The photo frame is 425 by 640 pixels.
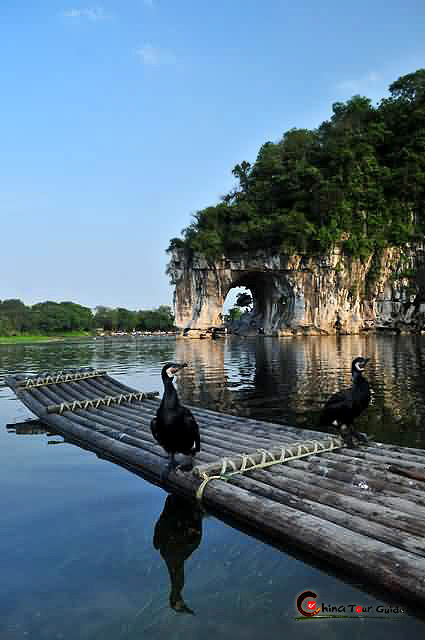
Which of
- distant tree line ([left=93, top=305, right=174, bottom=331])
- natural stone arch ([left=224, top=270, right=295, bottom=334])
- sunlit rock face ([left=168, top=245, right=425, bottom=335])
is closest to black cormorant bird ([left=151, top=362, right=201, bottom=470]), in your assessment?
sunlit rock face ([left=168, top=245, right=425, bottom=335])

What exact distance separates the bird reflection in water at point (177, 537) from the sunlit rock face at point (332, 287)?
59559 mm

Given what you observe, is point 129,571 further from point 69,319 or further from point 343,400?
point 69,319

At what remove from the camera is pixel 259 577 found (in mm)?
4066

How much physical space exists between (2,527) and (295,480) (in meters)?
3.82

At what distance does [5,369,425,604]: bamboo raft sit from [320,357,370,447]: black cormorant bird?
0.27 metres

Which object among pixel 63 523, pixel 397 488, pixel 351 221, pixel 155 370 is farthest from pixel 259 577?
pixel 351 221

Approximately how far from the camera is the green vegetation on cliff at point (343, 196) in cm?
6153

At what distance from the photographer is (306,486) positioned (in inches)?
207

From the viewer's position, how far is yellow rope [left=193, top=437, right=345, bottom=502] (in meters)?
5.76

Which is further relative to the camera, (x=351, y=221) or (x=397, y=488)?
(x=351, y=221)

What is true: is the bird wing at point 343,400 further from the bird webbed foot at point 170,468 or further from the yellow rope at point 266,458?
the bird webbed foot at point 170,468

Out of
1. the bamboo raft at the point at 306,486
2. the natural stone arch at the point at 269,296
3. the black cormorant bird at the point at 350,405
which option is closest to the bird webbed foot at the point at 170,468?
the bamboo raft at the point at 306,486

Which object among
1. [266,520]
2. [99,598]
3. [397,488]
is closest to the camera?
[99,598]

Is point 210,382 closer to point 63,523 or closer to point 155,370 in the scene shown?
point 155,370
